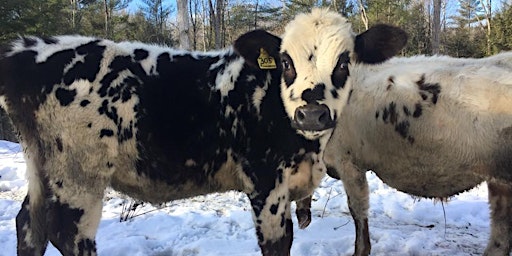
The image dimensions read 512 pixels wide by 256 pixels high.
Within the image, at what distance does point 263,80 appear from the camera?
12.5 feet

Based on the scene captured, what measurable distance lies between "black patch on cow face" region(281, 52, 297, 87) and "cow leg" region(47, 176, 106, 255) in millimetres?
1655

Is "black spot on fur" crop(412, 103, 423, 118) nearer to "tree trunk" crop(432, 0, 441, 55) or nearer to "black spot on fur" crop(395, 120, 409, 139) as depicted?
"black spot on fur" crop(395, 120, 409, 139)

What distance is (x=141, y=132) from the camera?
3613mm

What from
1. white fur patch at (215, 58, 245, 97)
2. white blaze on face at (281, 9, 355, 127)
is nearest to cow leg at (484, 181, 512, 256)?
white blaze on face at (281, 9, 355, 127)

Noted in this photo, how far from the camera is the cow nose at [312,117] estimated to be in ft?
10.2

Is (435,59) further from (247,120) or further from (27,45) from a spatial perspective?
(27,45)

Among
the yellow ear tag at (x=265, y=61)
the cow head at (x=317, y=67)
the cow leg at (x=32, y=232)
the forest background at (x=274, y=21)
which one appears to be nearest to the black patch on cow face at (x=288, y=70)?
the cow head at (x=317, y=67)

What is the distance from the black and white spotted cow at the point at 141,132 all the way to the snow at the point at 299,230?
142 centimetres

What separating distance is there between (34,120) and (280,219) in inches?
80.2

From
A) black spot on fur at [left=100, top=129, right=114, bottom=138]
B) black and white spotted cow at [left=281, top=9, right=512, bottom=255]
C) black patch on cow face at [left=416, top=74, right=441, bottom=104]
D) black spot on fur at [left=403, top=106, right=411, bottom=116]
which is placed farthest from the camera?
black spot on fur at [left=403, top=106, right=411, bottom=116]

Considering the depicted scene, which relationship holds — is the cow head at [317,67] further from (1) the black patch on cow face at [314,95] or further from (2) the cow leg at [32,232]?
(2) the cow leg at [32,232]

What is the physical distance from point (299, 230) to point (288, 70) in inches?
115

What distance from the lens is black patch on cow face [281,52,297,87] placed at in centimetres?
353

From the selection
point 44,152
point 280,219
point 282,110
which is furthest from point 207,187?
point 44,152
